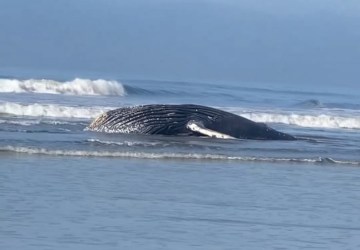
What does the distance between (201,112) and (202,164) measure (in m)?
5.05

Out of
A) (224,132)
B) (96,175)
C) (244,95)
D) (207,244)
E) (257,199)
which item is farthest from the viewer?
(244,95)

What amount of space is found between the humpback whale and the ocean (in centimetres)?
33

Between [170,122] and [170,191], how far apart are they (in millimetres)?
Result: 7633

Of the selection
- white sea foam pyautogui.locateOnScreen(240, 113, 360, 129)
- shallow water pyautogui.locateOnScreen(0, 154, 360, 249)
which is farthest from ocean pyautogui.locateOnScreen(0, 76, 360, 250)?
white sea foam pyautogui.locateOnScreen(240, 113, 360, 129)

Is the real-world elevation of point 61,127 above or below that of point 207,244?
above

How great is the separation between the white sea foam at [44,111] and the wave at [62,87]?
38.3 feet

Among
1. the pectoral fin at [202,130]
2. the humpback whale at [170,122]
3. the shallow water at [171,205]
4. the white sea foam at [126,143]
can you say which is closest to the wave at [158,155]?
the shallow water at [171,205]

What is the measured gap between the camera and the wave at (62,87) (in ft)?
137

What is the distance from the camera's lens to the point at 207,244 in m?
10.4

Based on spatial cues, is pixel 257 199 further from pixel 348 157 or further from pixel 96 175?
pixel 348 157

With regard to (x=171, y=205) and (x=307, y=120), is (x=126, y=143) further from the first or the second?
(x=307, y=120)

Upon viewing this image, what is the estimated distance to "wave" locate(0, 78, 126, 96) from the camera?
137 feet

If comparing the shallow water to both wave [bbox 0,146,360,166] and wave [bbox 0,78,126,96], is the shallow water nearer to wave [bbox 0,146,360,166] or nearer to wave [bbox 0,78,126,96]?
wave [bbox 0,146,360,166]

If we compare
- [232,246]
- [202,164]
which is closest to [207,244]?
[232,246]
